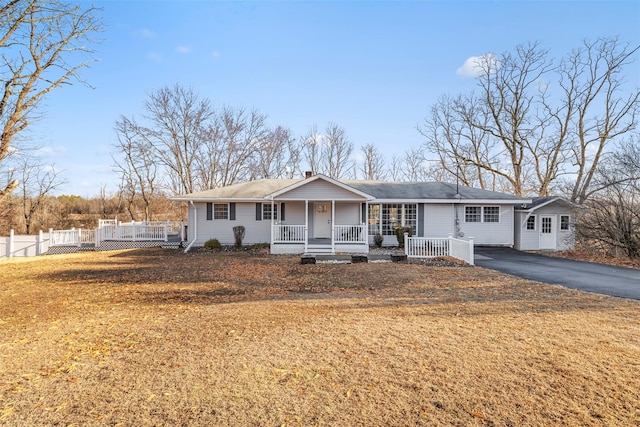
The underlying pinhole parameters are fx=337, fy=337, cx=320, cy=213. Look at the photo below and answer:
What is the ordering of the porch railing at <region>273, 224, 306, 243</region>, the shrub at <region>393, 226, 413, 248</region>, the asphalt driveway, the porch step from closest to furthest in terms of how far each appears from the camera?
1. the asphalt driveway
2. the porch step
3. the porch railing at <region>273, 224, 306, 243</region>
4. the shrub at <region>393, 226, 413, 248</region>

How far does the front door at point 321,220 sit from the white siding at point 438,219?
5.18 metres

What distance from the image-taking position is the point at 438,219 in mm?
18141

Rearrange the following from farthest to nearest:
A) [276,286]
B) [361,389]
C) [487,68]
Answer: [487,68] → [276,286] → [361,389]

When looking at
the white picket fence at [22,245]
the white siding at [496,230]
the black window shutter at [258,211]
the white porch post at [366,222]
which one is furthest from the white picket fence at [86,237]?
the white siding at [496,230]

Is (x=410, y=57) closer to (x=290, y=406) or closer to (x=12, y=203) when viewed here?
(x=290, y=406)

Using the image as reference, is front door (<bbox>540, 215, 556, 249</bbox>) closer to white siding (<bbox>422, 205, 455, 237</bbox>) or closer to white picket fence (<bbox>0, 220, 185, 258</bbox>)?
white siding (<bbox>422, 205, 455, 237</bbox>)

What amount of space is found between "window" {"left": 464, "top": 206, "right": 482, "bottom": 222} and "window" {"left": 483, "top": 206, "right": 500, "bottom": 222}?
0.33 metres

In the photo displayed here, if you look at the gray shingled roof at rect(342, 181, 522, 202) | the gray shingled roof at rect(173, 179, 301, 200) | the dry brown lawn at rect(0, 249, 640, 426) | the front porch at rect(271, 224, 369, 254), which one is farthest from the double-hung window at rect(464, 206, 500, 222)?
the dry brown lawn at rect(0, 249, 640, 426)

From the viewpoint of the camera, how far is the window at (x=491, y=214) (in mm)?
18422

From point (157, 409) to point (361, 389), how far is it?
1919 mm

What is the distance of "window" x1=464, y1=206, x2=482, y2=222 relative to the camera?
1841cm

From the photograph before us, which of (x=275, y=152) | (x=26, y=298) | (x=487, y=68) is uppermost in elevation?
(x=487, y=68)

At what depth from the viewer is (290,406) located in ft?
10.1

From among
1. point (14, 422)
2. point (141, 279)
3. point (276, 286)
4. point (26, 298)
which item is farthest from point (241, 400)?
point (141, 279)
